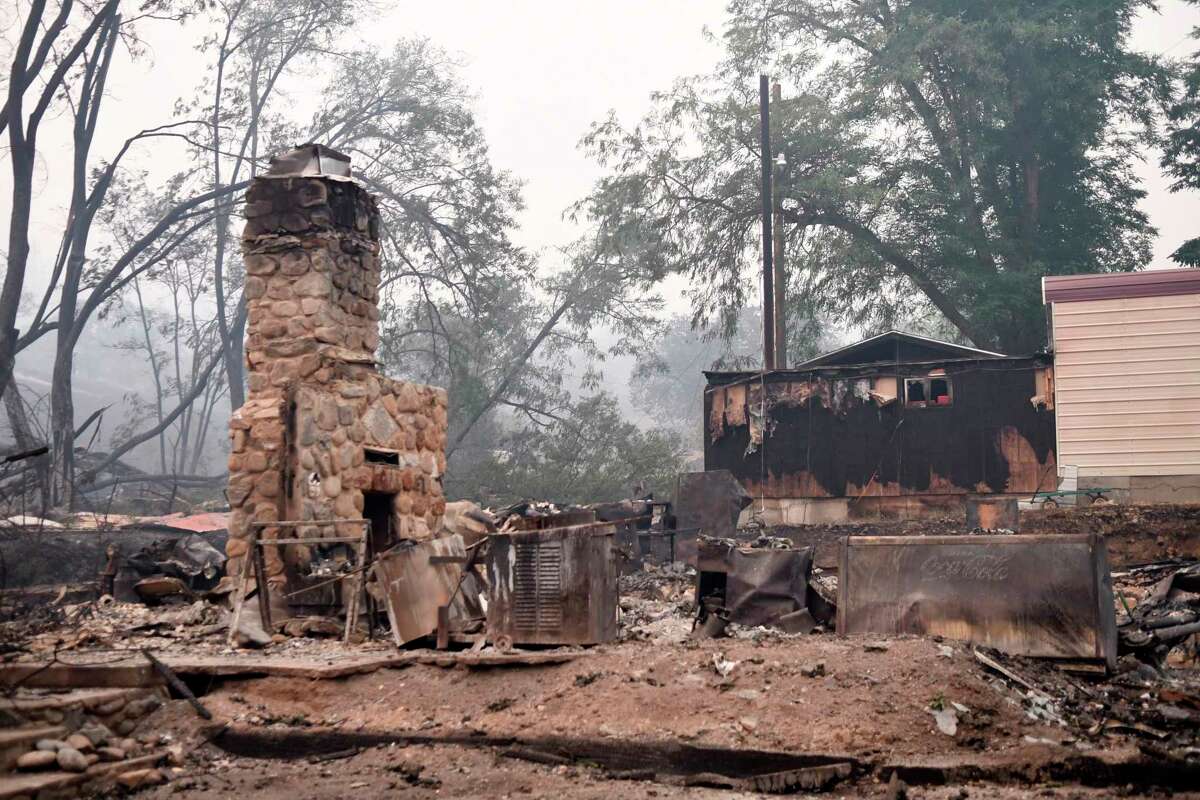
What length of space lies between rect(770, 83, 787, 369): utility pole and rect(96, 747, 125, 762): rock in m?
19.2

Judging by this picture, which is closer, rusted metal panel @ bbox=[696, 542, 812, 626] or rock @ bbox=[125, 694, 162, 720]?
rock @ bbox=[125, 694, 162, 720]

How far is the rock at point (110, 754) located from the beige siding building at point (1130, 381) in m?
17.0

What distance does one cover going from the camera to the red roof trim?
731 inches

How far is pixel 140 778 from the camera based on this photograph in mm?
6523

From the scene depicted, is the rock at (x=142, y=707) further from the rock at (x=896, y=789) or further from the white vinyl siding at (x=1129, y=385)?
the white vinyl siding at (x=1129, y=385)

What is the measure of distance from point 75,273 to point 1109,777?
926 inches

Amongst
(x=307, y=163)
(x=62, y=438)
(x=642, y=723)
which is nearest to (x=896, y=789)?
(x=642, y=723)

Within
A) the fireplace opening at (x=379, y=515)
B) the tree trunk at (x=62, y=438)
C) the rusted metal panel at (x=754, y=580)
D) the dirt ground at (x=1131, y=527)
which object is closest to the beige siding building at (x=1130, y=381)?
the dirt ground at (x=1131, y=527)

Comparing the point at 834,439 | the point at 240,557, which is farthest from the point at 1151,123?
the point at 240,557

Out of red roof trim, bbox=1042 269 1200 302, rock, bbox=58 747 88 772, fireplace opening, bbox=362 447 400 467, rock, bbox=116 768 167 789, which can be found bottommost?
rock, bbox=116 768 167 789

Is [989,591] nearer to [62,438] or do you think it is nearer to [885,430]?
[885,430]

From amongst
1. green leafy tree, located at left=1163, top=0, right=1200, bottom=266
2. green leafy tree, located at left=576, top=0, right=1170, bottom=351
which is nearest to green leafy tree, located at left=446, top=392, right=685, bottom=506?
green leafy tree, located at left=576, top=0, right=1170, bottom=351

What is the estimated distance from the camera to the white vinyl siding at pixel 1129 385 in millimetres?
18719

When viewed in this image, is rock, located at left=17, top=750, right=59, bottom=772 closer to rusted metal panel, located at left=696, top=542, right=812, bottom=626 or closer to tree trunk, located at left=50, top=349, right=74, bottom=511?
rusted metal panel, located at left=696, top=542, right=812, bottom=626
